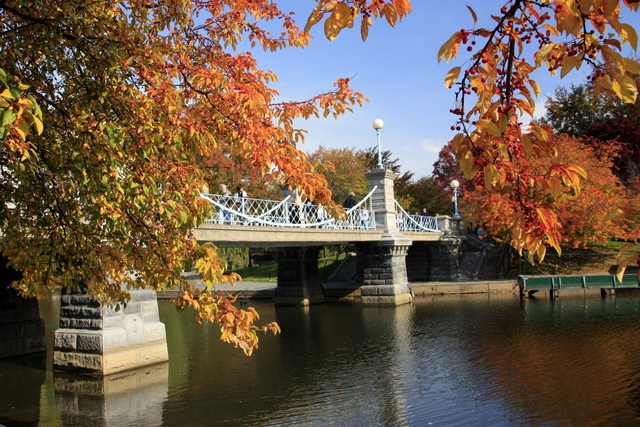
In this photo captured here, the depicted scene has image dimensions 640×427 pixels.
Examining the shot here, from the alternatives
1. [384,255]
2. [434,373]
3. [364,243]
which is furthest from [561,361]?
[364,243]

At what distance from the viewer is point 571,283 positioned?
20656 millimetres

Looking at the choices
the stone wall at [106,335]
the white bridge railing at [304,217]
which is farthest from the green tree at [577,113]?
the stone wall at [106,335]

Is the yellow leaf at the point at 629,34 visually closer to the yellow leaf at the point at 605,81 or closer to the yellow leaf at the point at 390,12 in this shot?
the yellow leaf at the point at 605,81

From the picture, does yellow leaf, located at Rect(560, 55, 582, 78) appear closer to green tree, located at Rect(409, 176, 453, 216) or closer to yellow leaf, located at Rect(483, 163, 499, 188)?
yellow leaf, located at Rect(483, 163, 499, 188)

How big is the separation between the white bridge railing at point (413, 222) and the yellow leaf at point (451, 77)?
66.5 feet

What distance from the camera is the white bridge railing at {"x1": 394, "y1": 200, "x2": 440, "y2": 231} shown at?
23.8 meters

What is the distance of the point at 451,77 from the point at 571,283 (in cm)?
2052

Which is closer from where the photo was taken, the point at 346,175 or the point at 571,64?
the point at 571,64

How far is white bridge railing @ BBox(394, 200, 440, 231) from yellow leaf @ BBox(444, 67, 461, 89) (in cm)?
2027

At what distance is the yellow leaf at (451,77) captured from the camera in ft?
7.79

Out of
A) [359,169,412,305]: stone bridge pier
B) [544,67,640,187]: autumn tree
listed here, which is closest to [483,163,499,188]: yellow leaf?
[359,169,412,305]: stone bridge pier

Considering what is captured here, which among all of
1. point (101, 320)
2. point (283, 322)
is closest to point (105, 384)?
point (101, 320)

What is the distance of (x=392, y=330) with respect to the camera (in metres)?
15.4

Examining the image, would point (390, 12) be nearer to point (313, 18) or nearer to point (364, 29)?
point (364, 29)
